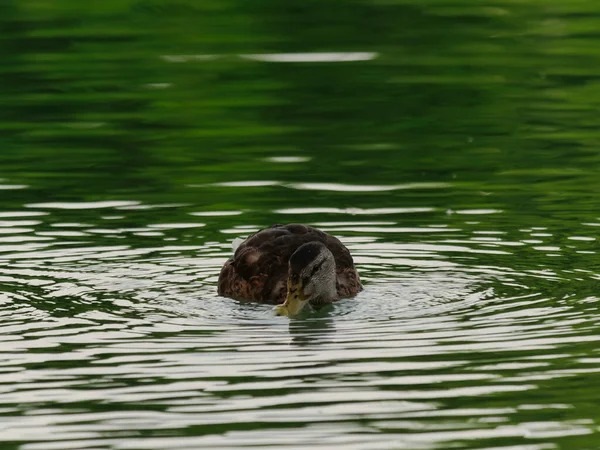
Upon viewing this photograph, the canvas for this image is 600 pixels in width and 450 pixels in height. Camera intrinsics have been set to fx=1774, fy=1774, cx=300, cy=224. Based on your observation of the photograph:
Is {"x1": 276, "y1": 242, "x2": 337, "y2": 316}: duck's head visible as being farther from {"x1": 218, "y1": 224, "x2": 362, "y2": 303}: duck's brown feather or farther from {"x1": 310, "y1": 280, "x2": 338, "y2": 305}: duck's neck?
{"x1": 218, "y1": 224, "x2": 362, "y2": 303}: duck's brown feather

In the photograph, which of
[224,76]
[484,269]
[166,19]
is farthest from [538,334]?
[166,19]

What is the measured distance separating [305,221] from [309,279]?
141 inches

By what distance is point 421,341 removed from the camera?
499 inches

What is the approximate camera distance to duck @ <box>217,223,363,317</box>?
14219mm

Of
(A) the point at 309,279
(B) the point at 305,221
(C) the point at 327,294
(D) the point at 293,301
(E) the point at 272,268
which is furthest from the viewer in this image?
(B) the point at 305,221

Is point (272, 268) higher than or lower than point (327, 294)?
higher

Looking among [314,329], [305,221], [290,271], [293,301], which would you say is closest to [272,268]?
[290,271]

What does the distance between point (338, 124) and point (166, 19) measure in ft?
40.9

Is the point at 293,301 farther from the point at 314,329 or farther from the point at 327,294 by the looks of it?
the point at 314,329

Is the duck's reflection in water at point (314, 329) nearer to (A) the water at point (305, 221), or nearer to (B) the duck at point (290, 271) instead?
(A) the water at point (305, 221)

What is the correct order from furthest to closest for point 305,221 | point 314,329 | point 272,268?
point 305,221 < point 272,268 < point 314,329

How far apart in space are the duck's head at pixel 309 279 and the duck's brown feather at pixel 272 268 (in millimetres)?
292

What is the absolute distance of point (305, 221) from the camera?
694 inches

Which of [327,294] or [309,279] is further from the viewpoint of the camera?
[327,294]
